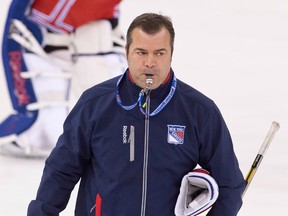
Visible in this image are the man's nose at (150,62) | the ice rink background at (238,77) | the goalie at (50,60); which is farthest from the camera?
the goalie at (50,60)

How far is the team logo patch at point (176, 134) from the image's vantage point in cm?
205

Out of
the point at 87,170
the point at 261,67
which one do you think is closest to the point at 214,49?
the point at 261,67

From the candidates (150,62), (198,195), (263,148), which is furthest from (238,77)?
(150,62)

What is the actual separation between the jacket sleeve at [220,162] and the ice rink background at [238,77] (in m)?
1.26

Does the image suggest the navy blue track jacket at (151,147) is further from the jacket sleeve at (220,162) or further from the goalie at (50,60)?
the goalie at (50,60)

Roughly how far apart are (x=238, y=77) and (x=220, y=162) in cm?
281

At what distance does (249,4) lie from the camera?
5578 millimetres

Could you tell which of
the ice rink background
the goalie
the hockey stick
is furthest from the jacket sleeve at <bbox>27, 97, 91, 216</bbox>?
the goalie

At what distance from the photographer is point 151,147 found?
207 centimetres

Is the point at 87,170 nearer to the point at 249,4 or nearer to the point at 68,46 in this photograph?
the point at 68,46

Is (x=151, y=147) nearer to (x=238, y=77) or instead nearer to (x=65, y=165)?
(x=65, y=165)

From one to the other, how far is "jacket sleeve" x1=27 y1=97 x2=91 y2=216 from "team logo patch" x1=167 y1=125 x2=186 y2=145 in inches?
7.3

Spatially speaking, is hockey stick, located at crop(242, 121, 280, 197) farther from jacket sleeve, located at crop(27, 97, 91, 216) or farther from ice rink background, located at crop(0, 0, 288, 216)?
ice rink background, located at crop(0, 0, 288, 216)

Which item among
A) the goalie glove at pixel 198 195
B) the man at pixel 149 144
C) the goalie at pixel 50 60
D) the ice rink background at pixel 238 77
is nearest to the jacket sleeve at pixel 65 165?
the man at pixel 149 144
